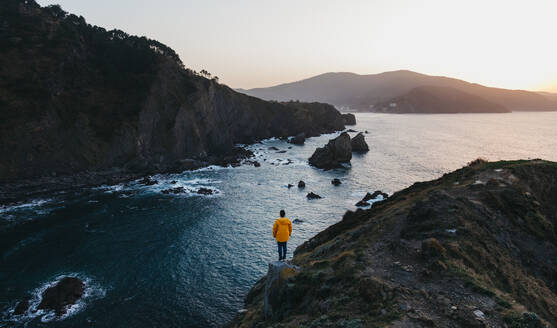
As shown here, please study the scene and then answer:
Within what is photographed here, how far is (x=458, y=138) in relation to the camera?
125 meters

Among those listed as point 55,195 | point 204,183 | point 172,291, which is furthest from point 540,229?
point 55,195

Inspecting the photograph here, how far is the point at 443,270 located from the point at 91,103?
8216 centimetres

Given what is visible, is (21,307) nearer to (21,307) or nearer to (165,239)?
(21,307)

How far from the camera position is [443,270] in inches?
517

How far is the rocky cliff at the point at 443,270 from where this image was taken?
419 inches

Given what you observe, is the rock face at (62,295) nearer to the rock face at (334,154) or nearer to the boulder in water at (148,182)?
the boulder in water at (148,182)

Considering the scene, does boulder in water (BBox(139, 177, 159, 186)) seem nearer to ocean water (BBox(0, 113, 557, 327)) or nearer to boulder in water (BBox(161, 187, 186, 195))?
ocean water (BBox(0, 113, 557, 327))

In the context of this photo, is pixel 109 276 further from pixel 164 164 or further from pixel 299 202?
pixel 164 164

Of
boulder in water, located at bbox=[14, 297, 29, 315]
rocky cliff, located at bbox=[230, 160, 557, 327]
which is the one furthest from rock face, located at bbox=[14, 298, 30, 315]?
rocky cliff, located at bbox=[230, 160, 557, 327]

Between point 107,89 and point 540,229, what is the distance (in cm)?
9001

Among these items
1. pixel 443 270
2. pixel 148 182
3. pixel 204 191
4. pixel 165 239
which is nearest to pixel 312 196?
pixel 204 191

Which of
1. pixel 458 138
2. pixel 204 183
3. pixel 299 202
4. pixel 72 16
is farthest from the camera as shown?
pixel 458 138

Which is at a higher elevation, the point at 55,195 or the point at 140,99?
the point at 140,99

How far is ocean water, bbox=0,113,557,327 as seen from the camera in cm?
2570
